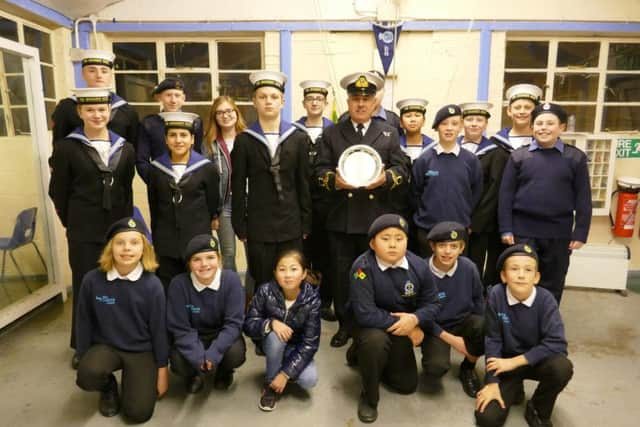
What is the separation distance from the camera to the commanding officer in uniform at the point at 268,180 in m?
2.64

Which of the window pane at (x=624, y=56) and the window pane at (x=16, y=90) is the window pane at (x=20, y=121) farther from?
the window pane at (x=624, y=56)

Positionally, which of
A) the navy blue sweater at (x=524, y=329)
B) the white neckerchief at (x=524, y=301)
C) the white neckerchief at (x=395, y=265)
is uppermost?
the white neckerchief at (x=395, y=265)

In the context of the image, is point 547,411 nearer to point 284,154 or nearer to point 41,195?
point 284,154

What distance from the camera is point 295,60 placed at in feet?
14.1

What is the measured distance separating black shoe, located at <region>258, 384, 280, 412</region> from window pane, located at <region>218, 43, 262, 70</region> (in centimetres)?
319

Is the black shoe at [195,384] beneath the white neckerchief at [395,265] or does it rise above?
beneath

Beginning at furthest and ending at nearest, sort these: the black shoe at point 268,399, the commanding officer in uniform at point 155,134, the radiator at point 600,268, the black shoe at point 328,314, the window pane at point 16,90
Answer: the radiator at point 600,268, the window pane at point 16,90, the black shoe at point 328,314, the commanding officer in uniform at point 155,134, the black shoe at point 268,399

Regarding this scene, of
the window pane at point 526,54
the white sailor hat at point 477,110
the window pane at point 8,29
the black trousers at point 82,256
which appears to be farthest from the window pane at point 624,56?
the window pane at point 8,29

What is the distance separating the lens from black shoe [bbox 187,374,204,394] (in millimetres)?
2449

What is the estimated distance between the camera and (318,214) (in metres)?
3.14

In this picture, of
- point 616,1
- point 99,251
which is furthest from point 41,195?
point 616,1

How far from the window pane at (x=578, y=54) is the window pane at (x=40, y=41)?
4.79m

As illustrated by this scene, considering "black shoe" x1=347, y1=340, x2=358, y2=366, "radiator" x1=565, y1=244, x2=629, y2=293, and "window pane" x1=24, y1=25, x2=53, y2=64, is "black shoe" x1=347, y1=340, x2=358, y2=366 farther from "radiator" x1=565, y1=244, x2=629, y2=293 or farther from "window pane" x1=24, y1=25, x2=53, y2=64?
"window pane" x1=24, y1=25, x2=53, y2=64

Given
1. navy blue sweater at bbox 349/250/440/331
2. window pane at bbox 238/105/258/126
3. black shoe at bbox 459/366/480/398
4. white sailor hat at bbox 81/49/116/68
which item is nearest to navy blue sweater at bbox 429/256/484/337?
navy blue sweater at bbox 349/250/440/331
